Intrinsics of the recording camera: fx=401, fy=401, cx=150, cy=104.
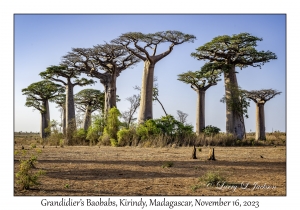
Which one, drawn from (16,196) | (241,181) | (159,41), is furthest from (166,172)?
(159,41)

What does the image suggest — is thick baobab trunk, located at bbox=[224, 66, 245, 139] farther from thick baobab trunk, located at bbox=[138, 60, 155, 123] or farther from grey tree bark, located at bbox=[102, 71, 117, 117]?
grey tree bark, located at bbox=[102, 71, 117, 117]

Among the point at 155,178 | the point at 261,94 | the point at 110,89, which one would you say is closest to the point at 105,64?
the point at 110,89

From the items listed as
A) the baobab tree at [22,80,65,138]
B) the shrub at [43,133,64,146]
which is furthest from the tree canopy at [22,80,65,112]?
the shrub at [43,133,64,146]

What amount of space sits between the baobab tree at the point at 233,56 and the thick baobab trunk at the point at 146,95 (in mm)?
2724

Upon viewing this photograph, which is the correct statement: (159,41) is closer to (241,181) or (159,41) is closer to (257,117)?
(257,117)

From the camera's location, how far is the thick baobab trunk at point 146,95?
1908cm

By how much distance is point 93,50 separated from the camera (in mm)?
20953

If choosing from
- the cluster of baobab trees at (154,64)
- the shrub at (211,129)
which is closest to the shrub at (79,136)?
the cluster of baobab trees at (154,64)

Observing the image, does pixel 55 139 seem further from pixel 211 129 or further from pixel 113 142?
pixel 211 129

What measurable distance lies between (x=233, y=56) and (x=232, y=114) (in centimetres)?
299

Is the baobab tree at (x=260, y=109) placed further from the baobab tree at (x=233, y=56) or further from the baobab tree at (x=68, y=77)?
the baobab tree at (x=68, y=77)

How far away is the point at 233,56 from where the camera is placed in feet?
67.9
